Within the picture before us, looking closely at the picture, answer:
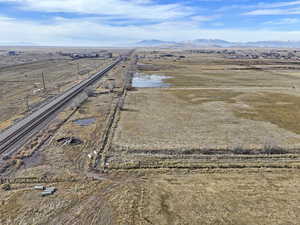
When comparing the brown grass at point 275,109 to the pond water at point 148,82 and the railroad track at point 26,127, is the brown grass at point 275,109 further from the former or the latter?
the railroad track at point 26,127

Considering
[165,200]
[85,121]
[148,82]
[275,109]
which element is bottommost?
[165,200]

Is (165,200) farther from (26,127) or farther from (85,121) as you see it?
(26,127)

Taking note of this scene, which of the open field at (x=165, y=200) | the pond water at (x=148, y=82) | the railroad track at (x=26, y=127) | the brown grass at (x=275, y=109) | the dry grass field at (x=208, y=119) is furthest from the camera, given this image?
the pond water at (x=148, y=82)

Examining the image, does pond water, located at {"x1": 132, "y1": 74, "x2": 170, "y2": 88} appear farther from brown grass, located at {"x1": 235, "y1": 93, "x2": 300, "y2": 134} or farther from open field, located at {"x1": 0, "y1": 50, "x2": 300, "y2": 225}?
open field, located at {"x1": 0, "y1": 50, "x2": 300, "y2": 225}

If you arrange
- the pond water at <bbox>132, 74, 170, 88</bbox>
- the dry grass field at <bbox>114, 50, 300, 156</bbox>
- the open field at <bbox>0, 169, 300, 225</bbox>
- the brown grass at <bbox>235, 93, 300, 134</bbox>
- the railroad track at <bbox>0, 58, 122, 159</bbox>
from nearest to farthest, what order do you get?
1. the open field at <bbox>0, 169, 300, 225</bbox>
2. the railroad track at <bbox>0, 58, 122, 159</bbox>
3. the dry grass field at <bbox>114, 50, 300, 156</bbox>
4. the brown grass at <bbox>235, 93, 300, 134</bbox>
5. the pond water at <bbox>132, 74, 170, 88</bbox>

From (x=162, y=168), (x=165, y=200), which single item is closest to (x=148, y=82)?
(x=162, y=168)

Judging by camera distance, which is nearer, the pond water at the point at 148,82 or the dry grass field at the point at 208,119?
the dry grass field at the point at 208,119

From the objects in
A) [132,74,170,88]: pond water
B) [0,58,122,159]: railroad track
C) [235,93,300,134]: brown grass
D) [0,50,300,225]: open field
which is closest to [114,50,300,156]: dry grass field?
[235,93,300,134]: brown grass

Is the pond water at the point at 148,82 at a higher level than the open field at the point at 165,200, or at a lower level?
higher

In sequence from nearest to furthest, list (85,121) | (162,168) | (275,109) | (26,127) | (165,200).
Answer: (165,200), (162,168), (26,127), (85,121), (275,109)

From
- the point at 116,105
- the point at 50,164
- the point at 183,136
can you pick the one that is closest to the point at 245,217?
the point at 183,136

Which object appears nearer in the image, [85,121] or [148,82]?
[85,121]

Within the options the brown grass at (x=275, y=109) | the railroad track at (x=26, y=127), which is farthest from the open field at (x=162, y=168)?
the railroad track at (x=26, y=127)

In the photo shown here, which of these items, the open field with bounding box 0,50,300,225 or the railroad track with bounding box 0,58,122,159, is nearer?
the open field with bounding box 0,50,300,225
